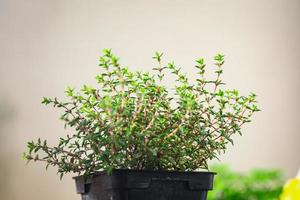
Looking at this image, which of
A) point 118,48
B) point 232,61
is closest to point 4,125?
point 118,48

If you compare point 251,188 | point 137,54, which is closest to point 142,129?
point 251,188

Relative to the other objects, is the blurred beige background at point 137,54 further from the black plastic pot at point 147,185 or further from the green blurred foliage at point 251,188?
the green blurred foliage at point 251,188

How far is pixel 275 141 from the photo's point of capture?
2.97m

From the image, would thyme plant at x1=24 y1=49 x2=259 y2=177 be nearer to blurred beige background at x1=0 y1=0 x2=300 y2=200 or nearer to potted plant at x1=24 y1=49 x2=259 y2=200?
potted plant at x1=24 y1=49 x2=259 y2=200

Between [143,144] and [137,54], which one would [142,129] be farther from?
[137,54]

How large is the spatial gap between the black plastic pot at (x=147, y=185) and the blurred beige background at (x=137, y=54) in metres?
1.27

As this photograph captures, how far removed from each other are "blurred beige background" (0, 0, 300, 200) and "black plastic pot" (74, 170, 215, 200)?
1.27 metres

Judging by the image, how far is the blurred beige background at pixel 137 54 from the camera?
91.8 inches

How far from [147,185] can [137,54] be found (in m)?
1.64

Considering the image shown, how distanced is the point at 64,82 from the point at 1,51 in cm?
32

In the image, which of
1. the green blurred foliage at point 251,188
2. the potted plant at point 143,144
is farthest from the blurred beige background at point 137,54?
the green blurred foliage at point 251,188

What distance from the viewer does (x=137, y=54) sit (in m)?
2.60

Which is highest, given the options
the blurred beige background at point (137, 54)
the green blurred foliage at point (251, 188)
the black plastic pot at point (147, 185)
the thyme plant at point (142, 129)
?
the blurred beige background at point (137, 54)

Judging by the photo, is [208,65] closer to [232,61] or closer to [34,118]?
[232,61]
